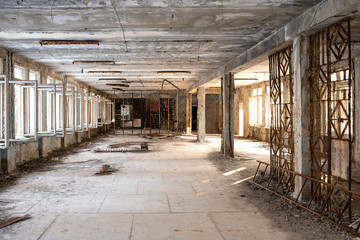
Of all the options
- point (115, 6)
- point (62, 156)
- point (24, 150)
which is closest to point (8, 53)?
point (24, 150)

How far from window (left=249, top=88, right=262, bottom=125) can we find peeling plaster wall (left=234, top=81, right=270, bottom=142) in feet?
0.82

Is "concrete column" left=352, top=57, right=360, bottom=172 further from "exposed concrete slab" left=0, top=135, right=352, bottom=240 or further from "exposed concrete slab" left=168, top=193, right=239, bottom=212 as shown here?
"exposed concrete slab" left=168, top=193, right=239, bottom=212

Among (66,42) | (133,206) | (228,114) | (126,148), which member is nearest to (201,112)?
(126,148)

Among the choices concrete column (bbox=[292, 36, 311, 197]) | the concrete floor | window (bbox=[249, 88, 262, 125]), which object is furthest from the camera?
window (bbox=[249, 88, 262, 125])

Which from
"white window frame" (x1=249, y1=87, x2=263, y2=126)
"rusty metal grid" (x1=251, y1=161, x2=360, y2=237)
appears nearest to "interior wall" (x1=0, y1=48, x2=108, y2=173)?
"rusty metal grid" (x1=251, y1=161, x2=360, y2=237)

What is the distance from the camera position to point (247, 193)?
5859 mm

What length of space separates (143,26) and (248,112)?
46.3 feet

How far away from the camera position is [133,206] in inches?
194

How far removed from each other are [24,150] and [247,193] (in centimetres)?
694

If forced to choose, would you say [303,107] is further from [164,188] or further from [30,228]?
[30,228]

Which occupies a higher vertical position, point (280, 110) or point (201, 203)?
point (280, 110)

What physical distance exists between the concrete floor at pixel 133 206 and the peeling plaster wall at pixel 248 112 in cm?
904

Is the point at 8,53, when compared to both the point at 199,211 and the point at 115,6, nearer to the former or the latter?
the point at 115,6

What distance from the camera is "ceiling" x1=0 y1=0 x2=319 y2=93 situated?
462 centimetres
